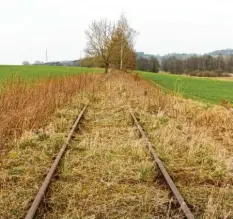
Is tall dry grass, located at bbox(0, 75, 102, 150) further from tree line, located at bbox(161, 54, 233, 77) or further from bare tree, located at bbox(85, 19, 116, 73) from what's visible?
tree line, located at bbox(161, 54, 233, 77)

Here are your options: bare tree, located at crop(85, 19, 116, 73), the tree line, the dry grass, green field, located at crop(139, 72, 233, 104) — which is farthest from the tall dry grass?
the tree line

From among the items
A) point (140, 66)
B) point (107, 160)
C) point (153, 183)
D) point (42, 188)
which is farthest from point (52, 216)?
point (140, 66)

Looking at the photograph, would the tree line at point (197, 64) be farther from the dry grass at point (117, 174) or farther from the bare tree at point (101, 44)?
the dry grass at point (117, 174)

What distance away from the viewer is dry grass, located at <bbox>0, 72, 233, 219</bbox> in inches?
157

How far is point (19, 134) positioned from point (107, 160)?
8.23ft

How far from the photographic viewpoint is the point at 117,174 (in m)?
5.27

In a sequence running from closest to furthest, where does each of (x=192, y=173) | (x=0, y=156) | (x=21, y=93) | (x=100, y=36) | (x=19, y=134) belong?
(x=192, y=173), (x=0, y=156), (x=19, y=134), (x=21, y=93), (x=100, y=36)

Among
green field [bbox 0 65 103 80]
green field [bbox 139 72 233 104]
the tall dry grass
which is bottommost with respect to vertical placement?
green field [bbox 139 72 233 104]

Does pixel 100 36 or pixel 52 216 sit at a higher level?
pixel 100 36

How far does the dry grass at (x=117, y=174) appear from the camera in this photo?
3.99m

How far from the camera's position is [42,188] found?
4332 mm

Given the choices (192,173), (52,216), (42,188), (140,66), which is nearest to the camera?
(52,216)

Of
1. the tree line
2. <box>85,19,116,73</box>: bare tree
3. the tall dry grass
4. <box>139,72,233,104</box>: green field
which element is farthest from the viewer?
the tree line

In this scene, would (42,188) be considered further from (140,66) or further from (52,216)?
(140,66)
